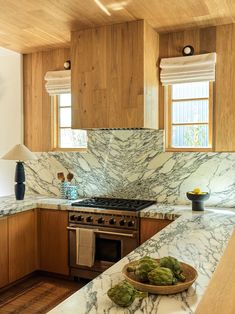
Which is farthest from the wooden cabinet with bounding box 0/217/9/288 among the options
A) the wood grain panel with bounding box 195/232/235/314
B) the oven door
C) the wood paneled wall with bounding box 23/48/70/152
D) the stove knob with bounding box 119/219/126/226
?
the wood grain panel with bounding box 195/232/235/314

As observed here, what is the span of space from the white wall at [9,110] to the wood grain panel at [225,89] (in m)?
2.42

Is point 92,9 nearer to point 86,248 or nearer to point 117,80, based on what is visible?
point 117,80

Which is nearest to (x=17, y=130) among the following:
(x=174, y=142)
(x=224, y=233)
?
(x=174, y=142)

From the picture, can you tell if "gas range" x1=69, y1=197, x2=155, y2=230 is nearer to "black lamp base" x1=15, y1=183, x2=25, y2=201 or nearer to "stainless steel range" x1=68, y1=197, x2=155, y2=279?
"stainless steel range" x1=68, y1=197, x2=155, y2=279

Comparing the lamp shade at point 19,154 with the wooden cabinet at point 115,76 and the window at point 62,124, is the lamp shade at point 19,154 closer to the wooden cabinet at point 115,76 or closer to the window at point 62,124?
the window at point 62,124

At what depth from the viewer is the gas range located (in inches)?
126

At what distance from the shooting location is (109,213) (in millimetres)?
3289

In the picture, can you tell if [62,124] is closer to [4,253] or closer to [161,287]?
[4,253]

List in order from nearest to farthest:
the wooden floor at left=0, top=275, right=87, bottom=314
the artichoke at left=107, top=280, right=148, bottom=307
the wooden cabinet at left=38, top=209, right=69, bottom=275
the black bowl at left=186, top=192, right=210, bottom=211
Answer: the artichoke at left=107, top=280, right=148, bottom=307 < the wooden floor at left=0, top=275, right=87, bottom=314 < the black bowl at left=186, top=192, right=210, bottom=211 < the wooden cabinet at left=38, top=209, right=69, bottom=275

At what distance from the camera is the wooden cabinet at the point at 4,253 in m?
3.25

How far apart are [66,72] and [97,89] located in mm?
816

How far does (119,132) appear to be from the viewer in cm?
377

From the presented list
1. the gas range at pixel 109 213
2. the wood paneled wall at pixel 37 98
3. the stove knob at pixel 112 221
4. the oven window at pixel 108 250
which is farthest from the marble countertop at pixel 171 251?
the wood paneled wall at pixel 37 98

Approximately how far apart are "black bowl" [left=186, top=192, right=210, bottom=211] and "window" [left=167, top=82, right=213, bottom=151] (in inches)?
21.7
